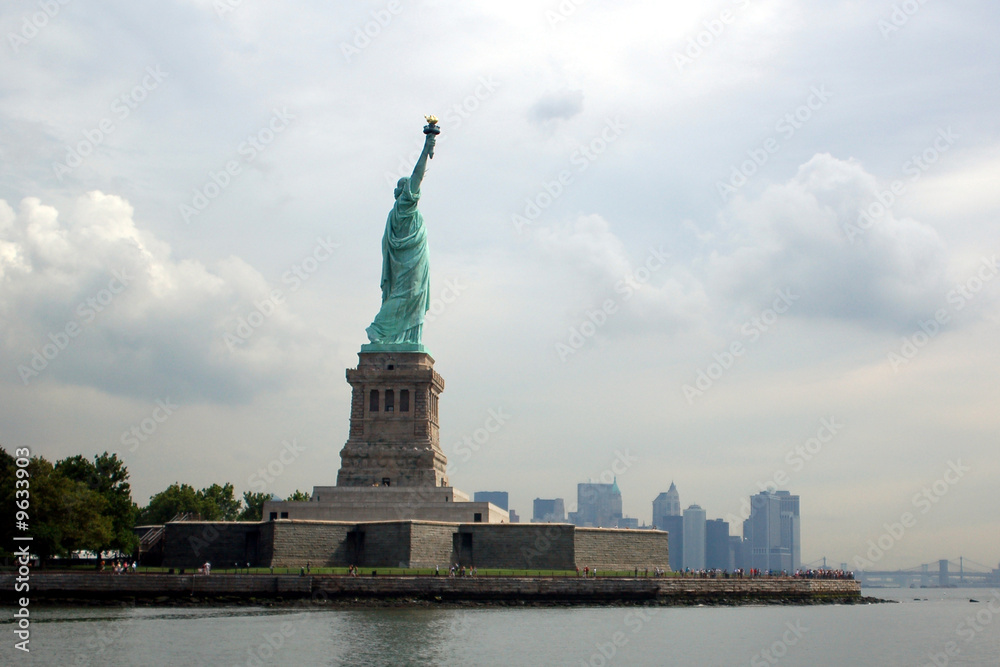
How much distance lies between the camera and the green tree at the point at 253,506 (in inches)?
3715

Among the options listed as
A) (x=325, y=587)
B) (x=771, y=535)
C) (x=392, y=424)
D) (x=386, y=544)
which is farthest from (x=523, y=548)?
(x=771, y=535)

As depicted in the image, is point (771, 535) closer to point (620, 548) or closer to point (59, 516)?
point (620, 548)

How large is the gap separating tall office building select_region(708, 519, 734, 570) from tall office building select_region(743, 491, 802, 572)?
323 cm

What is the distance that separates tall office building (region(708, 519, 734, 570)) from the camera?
189 meters

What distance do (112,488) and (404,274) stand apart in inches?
948

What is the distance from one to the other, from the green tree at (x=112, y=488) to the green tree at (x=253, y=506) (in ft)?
53.9

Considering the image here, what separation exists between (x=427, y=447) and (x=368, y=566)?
1046cm

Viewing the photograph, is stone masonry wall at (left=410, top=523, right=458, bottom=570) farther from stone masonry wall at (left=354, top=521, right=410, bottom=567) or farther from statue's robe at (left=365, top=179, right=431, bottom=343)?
statue's robe at (left=365, top=179, right=431, bottom=343)

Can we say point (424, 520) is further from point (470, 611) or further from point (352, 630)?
point (352, 630)

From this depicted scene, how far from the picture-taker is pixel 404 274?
72938 mm
